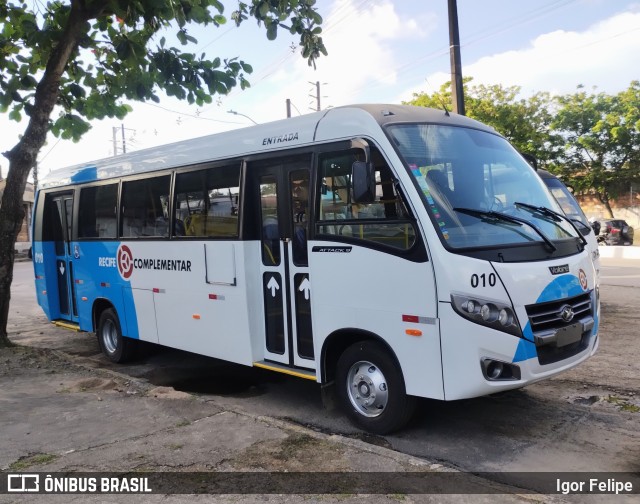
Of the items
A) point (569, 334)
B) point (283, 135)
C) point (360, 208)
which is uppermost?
point (283, 135)

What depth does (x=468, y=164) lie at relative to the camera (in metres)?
5.05

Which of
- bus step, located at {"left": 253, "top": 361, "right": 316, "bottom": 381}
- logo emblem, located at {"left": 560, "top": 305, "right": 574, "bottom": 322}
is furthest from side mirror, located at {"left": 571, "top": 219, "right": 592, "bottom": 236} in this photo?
bus step, located at {"left": 253, "top": 361, "right": 316, "bottom": 381}

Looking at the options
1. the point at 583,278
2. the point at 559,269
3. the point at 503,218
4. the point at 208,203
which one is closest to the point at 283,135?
the point at 208,203

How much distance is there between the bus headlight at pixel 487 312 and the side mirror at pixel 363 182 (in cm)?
105

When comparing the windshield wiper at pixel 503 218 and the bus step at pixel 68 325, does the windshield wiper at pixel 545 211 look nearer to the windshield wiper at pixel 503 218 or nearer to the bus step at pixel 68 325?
the windshield wiper at pixel 503 218

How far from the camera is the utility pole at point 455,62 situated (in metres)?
12.6

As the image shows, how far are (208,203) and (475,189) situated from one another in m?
3.17

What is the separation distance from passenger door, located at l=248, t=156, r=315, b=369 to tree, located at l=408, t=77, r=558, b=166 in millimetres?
23375

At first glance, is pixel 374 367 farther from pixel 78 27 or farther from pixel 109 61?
pixel 109 61

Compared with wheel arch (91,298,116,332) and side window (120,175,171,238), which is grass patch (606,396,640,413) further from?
wheel arch (91,298,116,332)

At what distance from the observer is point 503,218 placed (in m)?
4.69

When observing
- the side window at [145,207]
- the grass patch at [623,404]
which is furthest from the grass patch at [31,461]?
the grass patch at [623,404]

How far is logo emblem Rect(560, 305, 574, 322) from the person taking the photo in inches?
181

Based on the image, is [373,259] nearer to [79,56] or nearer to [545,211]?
[545,211]
